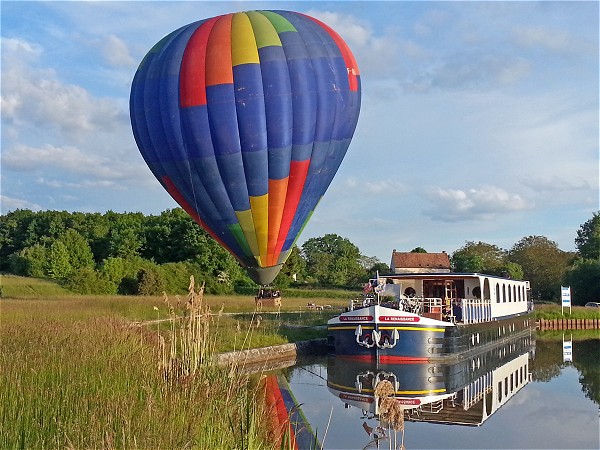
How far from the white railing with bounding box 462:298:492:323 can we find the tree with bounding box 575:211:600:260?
44631 millimetres

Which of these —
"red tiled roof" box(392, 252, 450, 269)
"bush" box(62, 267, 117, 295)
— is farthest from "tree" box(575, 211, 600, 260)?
"bush" box(62, 267, 117, 295)

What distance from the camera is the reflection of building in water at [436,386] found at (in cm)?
1546

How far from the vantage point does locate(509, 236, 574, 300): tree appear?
72875 millimetres

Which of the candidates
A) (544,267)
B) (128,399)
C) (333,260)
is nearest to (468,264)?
(544,267)

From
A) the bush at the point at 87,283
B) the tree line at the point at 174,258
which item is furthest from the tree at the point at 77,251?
the bush at the point at 87,283

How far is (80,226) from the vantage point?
76875 mm

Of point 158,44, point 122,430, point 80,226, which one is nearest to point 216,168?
point 158,44

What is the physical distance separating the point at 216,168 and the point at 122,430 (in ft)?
39.0

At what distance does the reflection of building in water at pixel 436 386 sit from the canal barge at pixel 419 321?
0.44m

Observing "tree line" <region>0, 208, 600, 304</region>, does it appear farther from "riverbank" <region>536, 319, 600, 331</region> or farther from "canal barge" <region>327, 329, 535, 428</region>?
"canal barge" <region>327, 329, 535, 428</region>

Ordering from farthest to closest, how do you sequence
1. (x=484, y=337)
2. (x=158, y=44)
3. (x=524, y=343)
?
(x=524, y=343) < (x=484, y=337) < (x=158, y=44)

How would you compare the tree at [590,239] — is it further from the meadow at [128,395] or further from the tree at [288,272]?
the meadow at [128,395]

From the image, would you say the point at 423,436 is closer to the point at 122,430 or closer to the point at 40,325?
the point at 40,325

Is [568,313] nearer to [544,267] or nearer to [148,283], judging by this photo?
[148,283]
